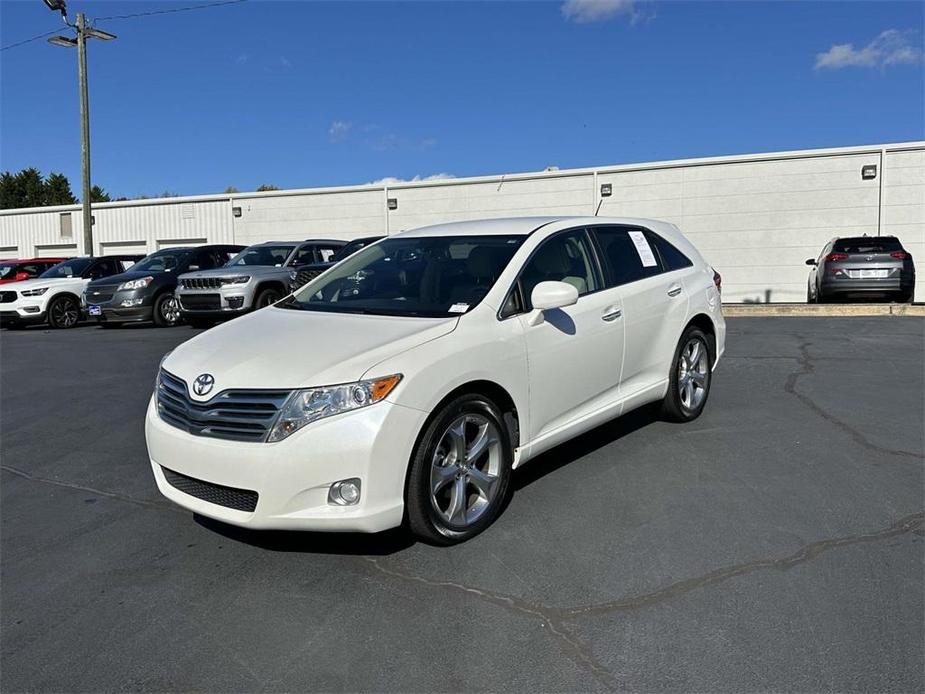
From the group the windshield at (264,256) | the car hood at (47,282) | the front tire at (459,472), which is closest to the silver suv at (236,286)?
the windshield at (264,256)


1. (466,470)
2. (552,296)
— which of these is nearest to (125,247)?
(552,296)

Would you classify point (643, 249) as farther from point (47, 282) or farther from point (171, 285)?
point (47, 282)

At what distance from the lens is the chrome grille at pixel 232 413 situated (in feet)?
11.0

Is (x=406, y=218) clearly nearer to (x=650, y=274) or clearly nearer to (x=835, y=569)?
(x=650, y=274)

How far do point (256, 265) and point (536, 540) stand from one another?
1209 cm

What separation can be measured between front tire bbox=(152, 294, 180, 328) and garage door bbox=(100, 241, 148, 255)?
17.1 meters

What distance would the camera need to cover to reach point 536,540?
3805 millimetres

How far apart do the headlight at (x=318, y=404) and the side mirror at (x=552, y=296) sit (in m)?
1.18

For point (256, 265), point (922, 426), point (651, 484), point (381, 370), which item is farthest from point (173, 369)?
point (256, 265)

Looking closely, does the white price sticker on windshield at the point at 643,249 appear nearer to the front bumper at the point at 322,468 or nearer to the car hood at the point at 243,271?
Answer: the front bumper at the point at 322,468

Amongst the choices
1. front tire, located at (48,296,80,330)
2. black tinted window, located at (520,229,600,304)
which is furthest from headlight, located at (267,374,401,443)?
front tire, located at (48,296,80,330)

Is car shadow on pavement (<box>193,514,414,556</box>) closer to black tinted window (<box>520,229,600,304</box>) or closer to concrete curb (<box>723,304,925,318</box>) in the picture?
black tinted window (<box>520,229,600,304</box>)

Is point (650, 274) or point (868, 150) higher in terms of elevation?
point (868, 150)

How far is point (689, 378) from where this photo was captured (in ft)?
19.6
